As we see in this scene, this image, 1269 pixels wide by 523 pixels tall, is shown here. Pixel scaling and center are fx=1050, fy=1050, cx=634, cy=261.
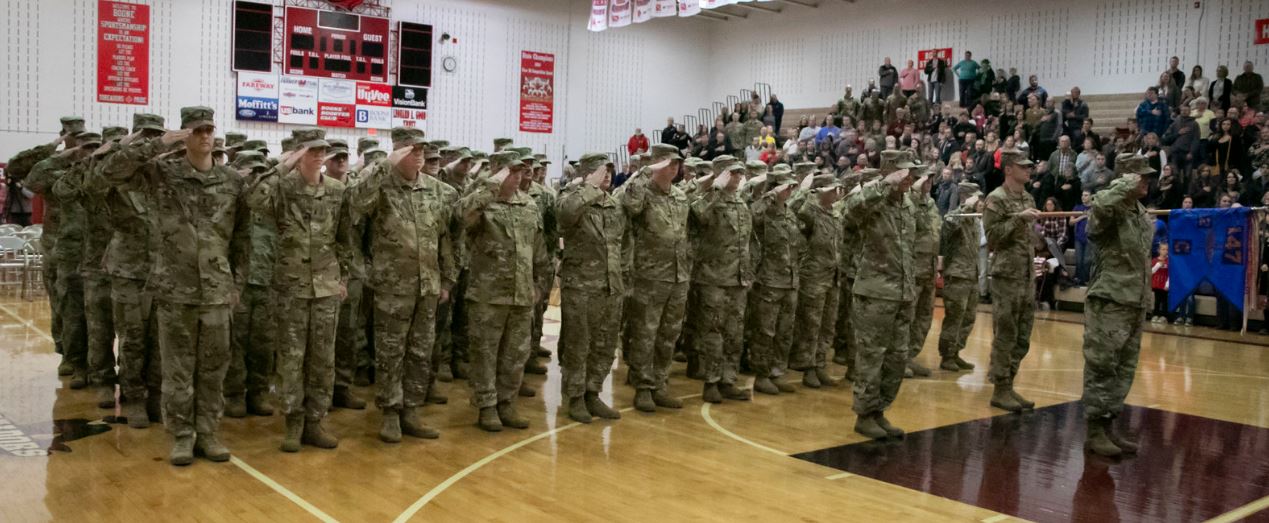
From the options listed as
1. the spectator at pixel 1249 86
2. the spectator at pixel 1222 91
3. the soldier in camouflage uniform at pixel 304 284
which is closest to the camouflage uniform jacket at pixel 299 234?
the soldier in camouflage uniform at pixel 304 284

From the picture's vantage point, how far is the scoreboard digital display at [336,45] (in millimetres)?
20125

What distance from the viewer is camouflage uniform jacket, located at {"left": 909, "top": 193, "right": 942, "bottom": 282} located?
9.25 m

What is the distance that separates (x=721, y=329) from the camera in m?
7.81

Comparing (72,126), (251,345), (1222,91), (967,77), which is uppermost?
(967,77)

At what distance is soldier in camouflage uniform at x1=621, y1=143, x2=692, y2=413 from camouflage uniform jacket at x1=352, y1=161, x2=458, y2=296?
1.55m

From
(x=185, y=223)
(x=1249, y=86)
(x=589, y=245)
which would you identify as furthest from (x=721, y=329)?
(x=1249, y=86)

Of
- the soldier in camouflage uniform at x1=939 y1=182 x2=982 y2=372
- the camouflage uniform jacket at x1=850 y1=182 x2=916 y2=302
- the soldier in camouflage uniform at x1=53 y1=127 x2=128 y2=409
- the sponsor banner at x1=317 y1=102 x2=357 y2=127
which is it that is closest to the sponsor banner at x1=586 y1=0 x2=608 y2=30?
the sponsor banner at x1=317 y1=102 x2=357 y2=127

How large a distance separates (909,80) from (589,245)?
1546 centimetres

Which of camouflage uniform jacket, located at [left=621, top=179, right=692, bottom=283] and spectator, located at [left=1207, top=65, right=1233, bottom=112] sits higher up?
spectator, located at [left=1207, top=65, right=1233, bottom=112]

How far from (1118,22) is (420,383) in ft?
57.0

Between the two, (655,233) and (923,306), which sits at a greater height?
(655,233)

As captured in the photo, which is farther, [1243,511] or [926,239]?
[926,239]

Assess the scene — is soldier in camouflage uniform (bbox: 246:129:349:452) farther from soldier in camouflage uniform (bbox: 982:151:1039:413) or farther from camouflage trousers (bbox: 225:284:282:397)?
soldier in camouflage uniform (bbox: 982:151:1039:413)

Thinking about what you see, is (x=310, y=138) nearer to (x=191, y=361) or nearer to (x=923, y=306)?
(x=191, y=361)
